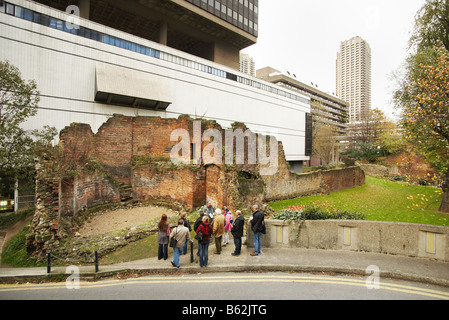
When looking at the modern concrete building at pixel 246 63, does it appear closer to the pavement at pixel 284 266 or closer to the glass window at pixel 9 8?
the glass window at pixel 9 8

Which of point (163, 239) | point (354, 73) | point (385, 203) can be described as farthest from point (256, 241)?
point (354, 73)

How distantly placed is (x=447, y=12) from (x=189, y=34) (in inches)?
1334

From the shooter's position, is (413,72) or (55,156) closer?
(55,156)

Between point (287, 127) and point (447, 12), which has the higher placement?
point (447, 12)

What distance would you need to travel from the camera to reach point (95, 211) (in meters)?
13.0

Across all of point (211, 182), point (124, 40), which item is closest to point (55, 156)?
point (211, 182)

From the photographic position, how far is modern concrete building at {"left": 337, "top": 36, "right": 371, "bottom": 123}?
152850 mm

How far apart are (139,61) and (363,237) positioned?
28273mm

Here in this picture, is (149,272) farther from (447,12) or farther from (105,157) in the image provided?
(447,12)

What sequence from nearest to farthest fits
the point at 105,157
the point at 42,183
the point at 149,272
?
the point at 149,272 → the point at 42,183 → the point at 105,157

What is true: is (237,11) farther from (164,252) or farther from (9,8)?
(164,252)

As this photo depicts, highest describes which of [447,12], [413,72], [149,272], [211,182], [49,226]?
[447,12]

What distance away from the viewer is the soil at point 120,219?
1071 centimetres

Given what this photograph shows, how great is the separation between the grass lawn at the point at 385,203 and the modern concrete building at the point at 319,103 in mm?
34067
